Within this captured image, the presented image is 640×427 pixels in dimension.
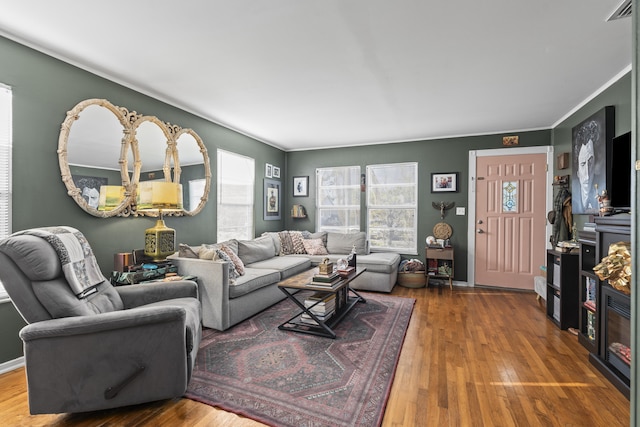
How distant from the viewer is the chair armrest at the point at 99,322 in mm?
1517

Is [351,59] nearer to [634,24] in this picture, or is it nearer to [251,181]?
[634,24]

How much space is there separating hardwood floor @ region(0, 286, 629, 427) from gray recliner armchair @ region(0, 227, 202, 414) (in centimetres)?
16

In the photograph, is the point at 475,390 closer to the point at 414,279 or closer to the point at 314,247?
the point at 414,279

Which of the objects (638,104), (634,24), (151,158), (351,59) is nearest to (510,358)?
(638,104)

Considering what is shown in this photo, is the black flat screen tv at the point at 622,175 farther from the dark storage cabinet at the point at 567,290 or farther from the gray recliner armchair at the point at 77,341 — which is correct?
the gray recliner armchair at the point at 77,341

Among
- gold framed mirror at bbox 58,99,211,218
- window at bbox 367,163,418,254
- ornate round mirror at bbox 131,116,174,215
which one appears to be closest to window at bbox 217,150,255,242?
gold framed mirror at bbox 58,99,211,218

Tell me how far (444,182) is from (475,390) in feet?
11.7

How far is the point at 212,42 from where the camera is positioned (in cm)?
220

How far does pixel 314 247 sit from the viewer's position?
4945mm

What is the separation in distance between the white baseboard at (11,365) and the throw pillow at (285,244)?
3155 mm

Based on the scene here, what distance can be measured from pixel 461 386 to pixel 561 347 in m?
1.30

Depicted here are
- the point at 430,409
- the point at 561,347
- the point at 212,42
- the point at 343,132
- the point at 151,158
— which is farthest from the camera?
the point at 343,132

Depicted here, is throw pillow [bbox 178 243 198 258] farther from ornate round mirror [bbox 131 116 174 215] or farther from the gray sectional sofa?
ornate round mirror [bbox 131 116 174 215]

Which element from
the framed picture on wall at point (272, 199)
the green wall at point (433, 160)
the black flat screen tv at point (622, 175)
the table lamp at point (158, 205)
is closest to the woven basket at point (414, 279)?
the green wall at point (433, 160)
